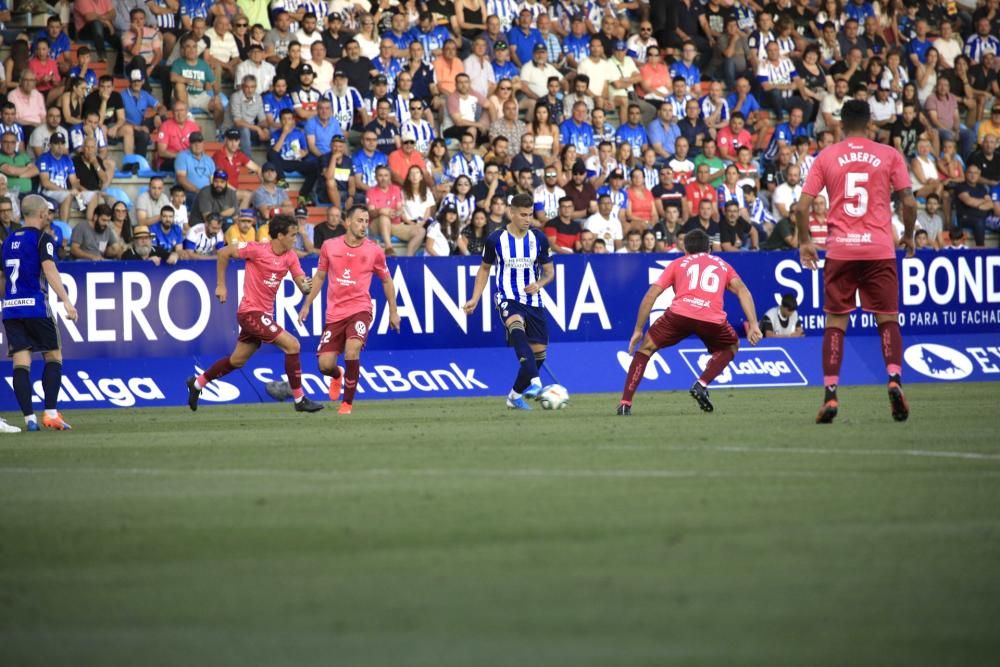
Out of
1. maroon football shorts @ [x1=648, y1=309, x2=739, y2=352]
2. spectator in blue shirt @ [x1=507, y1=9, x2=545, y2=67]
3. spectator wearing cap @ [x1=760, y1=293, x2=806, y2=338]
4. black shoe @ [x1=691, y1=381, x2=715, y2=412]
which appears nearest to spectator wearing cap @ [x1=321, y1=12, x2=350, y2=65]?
spectator in blue shirt @ [x1=507, y1=9, x2=545, y2=67]

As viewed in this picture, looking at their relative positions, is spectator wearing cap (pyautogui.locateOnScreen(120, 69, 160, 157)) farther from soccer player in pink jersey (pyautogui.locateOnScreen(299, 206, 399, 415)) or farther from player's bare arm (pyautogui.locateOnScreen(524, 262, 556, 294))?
player's bare arm (pyautogui.locateOnScreen(524, 262, 556, 294))

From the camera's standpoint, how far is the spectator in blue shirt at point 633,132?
26.0m

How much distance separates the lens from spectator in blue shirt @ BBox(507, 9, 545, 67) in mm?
26484

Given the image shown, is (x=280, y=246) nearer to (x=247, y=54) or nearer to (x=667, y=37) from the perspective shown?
(x=247, y=54)

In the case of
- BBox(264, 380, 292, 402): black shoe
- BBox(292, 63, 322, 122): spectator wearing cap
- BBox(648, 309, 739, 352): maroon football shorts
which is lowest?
BBox(264, 380, 292, 402): black shoe

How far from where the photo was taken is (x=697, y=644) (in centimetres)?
433

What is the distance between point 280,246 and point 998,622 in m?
13.2

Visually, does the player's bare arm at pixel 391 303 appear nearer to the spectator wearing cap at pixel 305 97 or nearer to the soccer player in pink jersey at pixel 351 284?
→ the soccer player in pink jersey at pixel 351 284

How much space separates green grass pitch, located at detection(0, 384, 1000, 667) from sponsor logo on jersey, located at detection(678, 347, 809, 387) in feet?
35.0

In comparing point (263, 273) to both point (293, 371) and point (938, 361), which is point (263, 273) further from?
point (938, 361)

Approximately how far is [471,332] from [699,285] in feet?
24.9

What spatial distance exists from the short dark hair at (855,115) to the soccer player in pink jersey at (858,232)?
0.02m

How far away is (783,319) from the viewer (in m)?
23.1

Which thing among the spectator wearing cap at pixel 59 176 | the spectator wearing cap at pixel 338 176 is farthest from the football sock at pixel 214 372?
the spectator wearing cap at pixel 338 176
